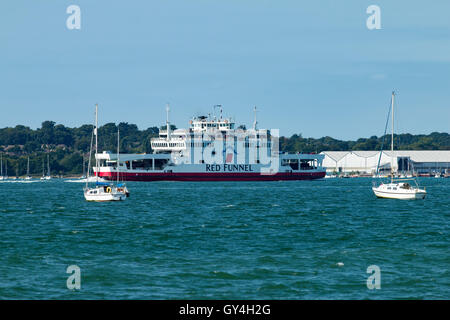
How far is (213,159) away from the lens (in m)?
150

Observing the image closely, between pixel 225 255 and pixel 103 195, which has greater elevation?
pixel 103 195

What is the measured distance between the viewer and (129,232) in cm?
4272

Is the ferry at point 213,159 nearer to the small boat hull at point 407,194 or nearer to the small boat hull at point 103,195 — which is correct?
the small boat hull at point 103,195

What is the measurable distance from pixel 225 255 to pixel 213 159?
118 m

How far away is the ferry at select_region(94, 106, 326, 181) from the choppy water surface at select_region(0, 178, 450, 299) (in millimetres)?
86029

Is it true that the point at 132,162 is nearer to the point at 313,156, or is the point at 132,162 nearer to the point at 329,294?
the point at 313,156

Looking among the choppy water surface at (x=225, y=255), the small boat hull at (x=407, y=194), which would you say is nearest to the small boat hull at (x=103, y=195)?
the choppy water surface at (x=225, y=255)

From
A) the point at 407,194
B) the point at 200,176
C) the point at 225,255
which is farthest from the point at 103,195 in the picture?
the point at 200,176

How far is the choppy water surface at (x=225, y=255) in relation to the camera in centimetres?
2367

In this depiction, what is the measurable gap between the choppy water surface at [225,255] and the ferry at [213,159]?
86.0 m

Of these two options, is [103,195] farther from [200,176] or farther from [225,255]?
[200,176]
